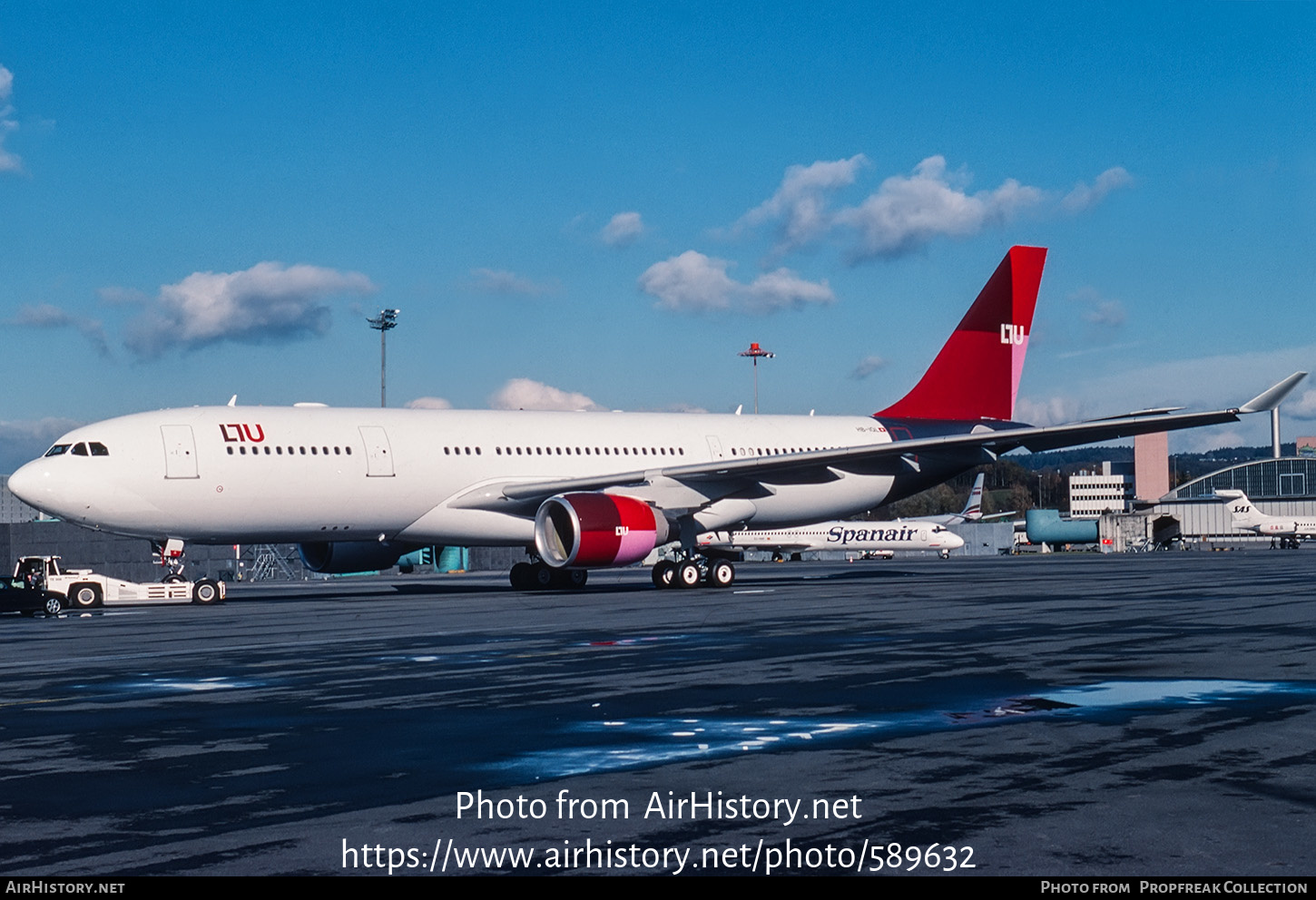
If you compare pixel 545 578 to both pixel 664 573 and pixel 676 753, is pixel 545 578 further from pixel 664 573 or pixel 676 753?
pixel 676 753

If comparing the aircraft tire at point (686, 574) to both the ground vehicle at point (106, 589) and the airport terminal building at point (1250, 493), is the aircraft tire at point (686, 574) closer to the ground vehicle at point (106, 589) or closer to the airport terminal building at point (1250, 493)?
the ground vehicle at point (106, 589)

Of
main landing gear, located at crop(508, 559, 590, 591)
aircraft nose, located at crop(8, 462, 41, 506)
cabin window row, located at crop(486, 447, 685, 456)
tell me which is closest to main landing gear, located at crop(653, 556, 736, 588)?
main landing gear, located at crop(508, 559, 590, 591)

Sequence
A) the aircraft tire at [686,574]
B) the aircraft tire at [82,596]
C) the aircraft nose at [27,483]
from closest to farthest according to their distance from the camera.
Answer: the aircraft nose at [27,483] → the aircraft tire at [82,596] → the aircraft tire at [686,574]

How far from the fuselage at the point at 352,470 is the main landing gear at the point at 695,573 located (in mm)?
1496

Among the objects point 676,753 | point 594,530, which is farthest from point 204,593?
point 676,753

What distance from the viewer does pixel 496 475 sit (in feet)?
101

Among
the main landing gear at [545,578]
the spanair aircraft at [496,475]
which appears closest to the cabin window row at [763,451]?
the spanair aircraft at [496,475]

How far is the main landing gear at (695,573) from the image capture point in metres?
30.8

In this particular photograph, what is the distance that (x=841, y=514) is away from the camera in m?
36.0

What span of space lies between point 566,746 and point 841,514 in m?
28.2

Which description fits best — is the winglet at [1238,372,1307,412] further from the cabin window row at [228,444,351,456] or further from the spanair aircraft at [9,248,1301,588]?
the cabin window row at [228,444,351,456]

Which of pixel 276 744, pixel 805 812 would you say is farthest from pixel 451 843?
pixel 276 744

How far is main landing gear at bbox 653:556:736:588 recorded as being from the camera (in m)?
30.8

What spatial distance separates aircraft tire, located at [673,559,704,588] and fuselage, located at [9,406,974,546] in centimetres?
152
